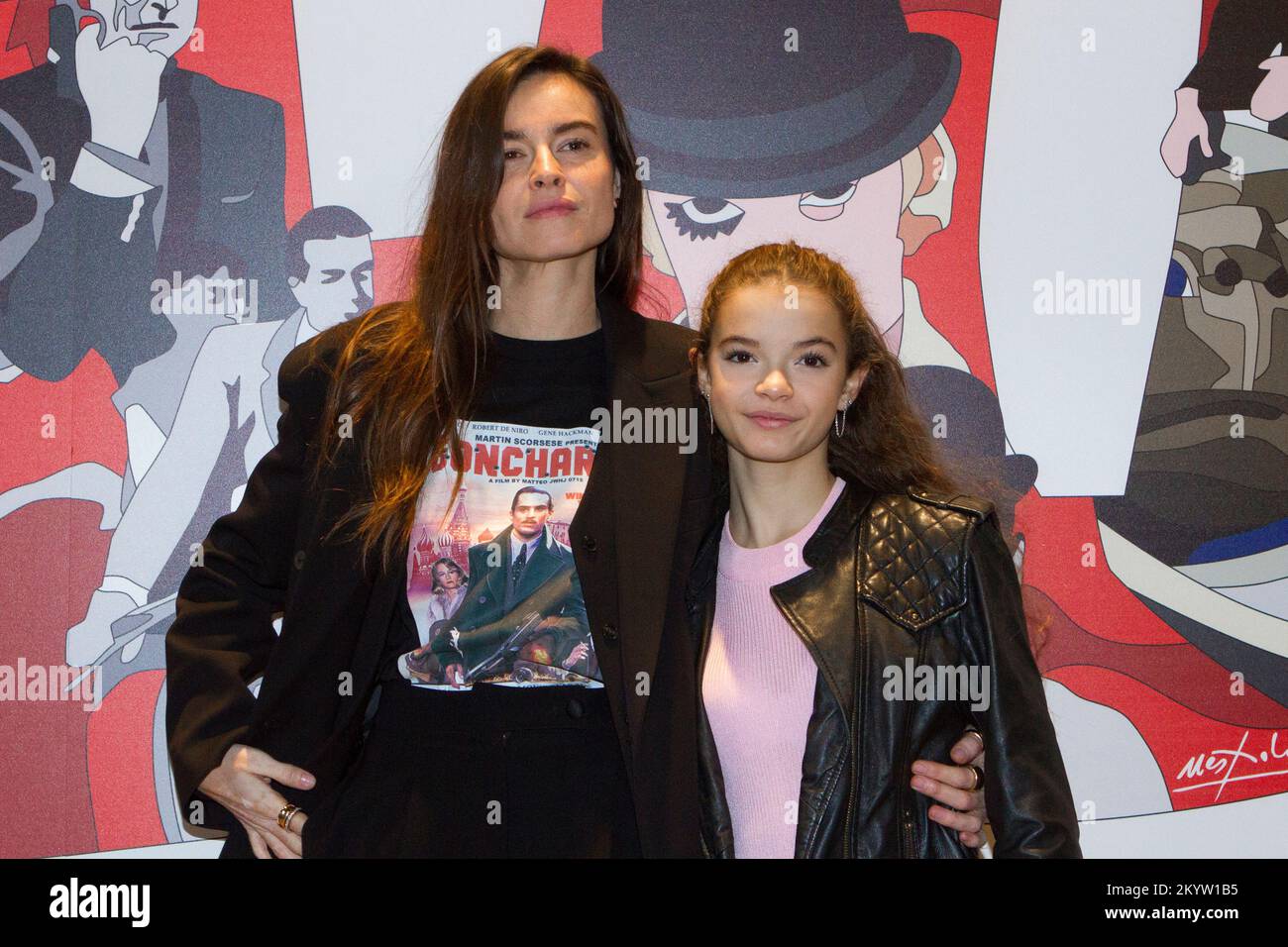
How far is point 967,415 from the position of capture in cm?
305

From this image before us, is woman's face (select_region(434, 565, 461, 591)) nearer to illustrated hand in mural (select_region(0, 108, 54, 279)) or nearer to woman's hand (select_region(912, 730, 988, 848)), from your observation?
woman's hand (select_region(912, 730, 988, 848))

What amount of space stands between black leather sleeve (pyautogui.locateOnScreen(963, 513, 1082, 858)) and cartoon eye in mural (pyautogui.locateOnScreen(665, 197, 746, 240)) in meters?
1.29

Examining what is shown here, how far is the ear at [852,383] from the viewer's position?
2338mm

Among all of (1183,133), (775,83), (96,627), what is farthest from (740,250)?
(96,627)

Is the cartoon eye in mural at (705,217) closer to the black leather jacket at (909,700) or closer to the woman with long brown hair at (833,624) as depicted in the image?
the woman with long brown hair at (833,624)

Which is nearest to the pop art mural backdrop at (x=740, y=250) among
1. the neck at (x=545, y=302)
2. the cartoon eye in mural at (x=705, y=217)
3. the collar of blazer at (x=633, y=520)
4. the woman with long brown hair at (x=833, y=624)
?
the cartoon eye in mural at (x=705, y=217)

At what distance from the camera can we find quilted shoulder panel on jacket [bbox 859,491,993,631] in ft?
6.82

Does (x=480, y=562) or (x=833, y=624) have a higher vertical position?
(x=480, y=562)

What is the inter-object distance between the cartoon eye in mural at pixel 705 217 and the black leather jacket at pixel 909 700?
3.93ft

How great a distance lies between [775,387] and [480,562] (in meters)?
0.65

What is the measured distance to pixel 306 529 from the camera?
2.32 m

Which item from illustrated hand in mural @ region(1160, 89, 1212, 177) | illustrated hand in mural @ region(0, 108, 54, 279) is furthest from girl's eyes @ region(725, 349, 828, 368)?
illustrated hand in mural @ region(0, 108, 54, 279)

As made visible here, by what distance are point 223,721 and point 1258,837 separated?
2.57 metres

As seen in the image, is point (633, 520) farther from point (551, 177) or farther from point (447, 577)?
point (551, 177)
